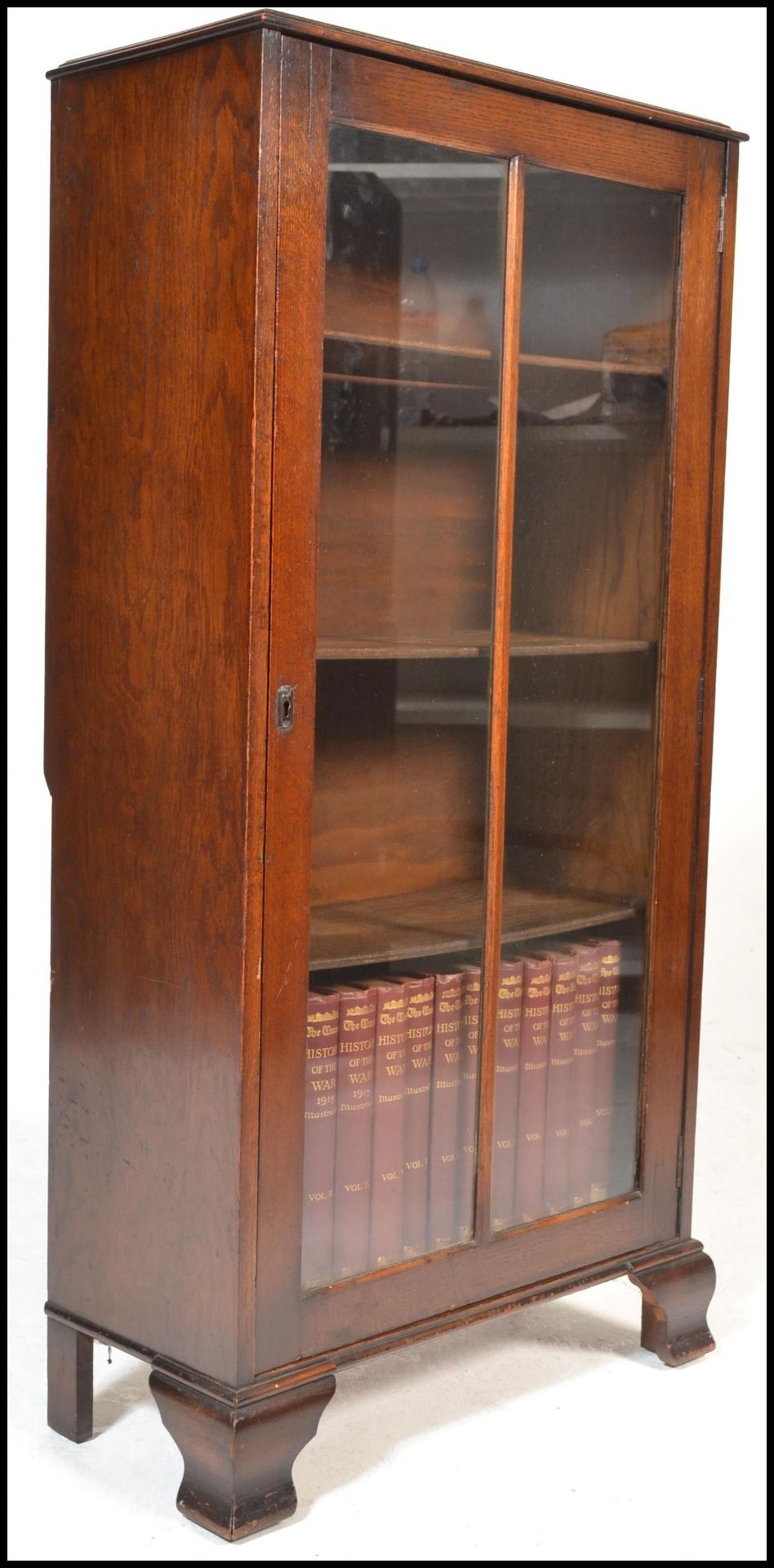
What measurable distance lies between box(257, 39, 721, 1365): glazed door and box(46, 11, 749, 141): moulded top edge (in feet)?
0.07

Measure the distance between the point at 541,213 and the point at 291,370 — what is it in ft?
1.68

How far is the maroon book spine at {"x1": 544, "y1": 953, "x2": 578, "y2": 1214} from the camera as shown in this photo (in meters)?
2.93


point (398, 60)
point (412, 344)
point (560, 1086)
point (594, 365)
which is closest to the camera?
point (398, 60)

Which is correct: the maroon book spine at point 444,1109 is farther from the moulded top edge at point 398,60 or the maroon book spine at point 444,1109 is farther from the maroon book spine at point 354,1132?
the moulded top edge at point 398,60

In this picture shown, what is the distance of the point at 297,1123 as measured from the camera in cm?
250

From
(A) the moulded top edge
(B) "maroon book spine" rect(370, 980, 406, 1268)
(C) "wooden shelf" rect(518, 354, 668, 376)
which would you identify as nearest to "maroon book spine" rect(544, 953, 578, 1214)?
(B) "maroon book spine" rect(370, 980, 406, 1268)

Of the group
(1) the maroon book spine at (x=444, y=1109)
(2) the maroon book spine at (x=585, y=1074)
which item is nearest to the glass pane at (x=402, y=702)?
(1) the maroon book spine at (x=444, y=1109)

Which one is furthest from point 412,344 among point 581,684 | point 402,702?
point 581,684

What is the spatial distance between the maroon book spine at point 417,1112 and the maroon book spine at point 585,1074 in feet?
0.99

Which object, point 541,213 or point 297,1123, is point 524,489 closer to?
point 541,213

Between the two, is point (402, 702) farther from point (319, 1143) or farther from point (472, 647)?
point (319, 1143)

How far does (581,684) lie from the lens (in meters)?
2.87

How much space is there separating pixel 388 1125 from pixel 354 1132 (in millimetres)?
70

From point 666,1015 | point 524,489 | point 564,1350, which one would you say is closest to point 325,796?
point 524,489
